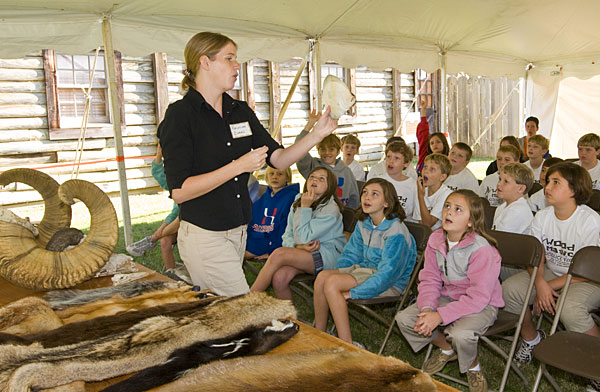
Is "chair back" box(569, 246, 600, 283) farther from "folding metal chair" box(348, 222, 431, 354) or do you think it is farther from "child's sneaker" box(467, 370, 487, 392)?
"folding metal chair" box(348, 222, 431, 354)

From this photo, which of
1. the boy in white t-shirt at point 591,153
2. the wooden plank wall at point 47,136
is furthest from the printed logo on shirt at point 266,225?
the wooden plank wall at point 47,136

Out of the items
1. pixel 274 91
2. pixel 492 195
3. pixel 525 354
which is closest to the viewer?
pixel 525 354

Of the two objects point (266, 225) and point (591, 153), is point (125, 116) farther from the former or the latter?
point (591, 153)

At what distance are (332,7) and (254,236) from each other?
10.8ft

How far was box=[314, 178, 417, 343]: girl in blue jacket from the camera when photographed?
140 inches

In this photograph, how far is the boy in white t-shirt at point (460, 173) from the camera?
18.9 ft

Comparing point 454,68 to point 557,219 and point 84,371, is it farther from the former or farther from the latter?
point 84,371

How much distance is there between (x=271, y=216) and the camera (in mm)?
5145

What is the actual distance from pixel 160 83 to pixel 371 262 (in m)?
8.63

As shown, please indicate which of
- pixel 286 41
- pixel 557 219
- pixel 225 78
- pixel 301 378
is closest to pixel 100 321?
pixel 301 378

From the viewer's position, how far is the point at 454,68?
384 inches

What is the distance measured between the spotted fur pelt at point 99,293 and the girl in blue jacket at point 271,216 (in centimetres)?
264

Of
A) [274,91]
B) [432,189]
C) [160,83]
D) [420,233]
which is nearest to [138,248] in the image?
[432,189]

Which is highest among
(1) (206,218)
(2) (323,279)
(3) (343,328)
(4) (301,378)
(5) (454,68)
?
(5) (454,68)
